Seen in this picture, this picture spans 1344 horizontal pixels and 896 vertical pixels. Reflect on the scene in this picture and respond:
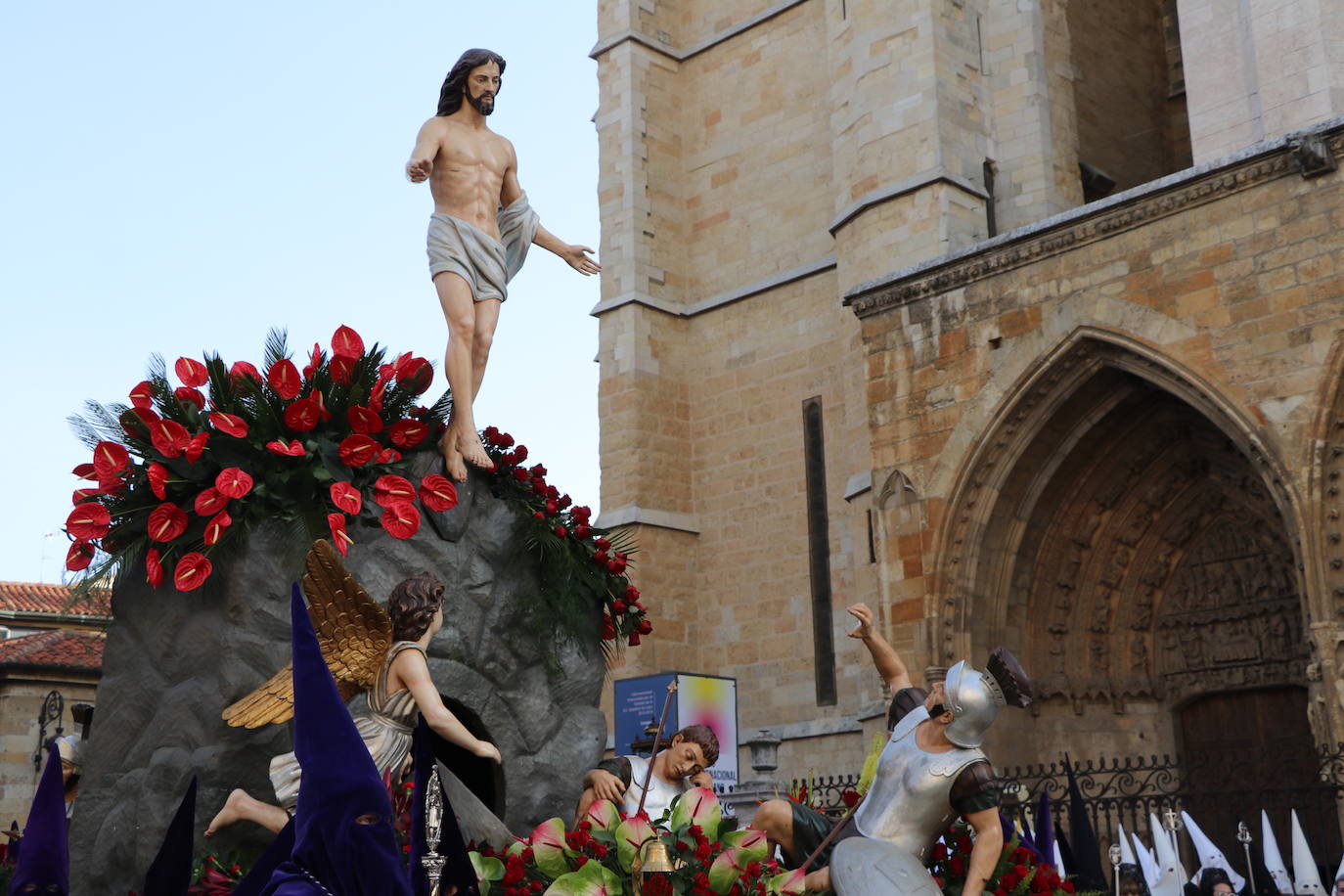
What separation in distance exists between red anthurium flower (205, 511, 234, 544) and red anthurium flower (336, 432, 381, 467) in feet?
1.80

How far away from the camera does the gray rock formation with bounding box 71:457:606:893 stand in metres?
5.83

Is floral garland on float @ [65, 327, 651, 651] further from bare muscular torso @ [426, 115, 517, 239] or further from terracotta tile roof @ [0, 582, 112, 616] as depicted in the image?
terracotta tile roof @ [0, 582, 112, 616]

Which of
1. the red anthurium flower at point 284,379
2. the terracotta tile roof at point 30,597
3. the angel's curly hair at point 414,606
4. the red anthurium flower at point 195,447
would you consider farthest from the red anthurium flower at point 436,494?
the terracotta tile roof at point 30,597

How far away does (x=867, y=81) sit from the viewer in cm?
1617

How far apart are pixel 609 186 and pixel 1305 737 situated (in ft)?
36.2

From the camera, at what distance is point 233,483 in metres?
5.85

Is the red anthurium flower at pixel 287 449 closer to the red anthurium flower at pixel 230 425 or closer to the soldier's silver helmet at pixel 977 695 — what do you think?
the red anthurium flower at pixel 230 425

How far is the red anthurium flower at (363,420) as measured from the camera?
20.3 feet

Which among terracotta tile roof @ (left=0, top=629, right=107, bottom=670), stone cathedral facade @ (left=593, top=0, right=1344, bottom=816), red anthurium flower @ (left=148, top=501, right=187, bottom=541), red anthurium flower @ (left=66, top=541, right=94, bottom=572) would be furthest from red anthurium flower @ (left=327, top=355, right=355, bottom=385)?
terracotta tile roof @ (left=0, top=629, right=107, bottom=670)

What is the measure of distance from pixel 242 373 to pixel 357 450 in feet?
1.93

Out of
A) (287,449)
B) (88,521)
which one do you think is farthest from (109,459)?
(287,449)

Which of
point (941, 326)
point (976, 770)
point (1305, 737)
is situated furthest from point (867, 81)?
point (976, 770)

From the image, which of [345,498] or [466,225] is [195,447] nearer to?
[345,498]

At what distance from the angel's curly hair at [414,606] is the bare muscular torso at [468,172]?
253 centimetres
